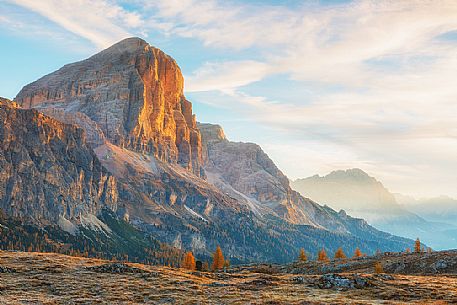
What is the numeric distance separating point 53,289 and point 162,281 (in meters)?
13.0

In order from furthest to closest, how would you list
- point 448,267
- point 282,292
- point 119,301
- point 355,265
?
point 355,265 → point 448,267 → point 282,292 → point 119,301

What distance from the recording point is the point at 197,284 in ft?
166

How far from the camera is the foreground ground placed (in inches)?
1590

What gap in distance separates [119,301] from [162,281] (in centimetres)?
1250

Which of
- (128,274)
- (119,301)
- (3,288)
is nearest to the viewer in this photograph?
(119,301)

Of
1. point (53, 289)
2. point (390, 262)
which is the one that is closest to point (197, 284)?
point (53, 289)

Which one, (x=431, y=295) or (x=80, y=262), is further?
(x=80, y=262)

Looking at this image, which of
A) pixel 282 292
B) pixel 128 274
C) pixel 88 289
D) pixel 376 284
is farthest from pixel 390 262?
pixel 88 289

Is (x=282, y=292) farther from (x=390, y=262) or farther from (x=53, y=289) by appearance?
(x=390, y=262)

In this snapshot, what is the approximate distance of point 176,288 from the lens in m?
47.3

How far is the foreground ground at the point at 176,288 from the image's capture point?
1590 inches

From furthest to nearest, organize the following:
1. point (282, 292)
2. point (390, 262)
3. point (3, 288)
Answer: point (390, 262)
point (282, 292)
point (3, 288)

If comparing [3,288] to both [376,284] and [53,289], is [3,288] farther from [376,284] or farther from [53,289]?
[376,284]

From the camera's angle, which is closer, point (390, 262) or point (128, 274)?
point (128, 274)
